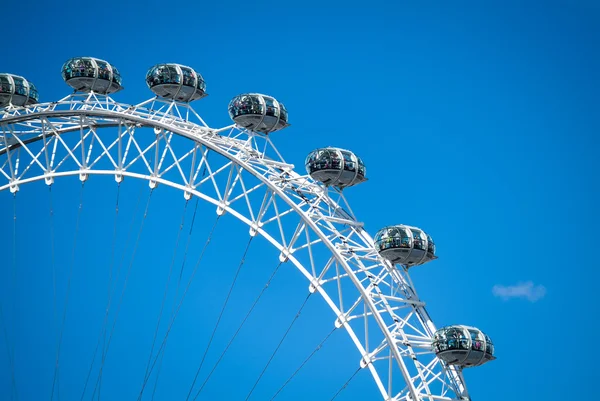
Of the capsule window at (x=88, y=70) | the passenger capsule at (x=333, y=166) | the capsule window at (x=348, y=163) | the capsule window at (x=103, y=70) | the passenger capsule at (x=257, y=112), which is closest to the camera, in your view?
the passenger capsule at (x=333, y=166)

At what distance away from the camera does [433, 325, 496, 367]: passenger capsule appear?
3222 cm

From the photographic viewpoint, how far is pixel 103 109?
121 ft

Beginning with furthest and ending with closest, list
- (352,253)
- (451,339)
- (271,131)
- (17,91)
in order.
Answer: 1. (17,91)
2. (271,131)
3. (352,253)
4. (451,339)

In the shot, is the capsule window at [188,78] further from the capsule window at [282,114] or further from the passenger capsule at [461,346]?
the passenger capsule at [461,346]

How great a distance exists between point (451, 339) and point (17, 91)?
18.1m

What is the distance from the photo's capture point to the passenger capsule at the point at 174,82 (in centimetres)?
3684

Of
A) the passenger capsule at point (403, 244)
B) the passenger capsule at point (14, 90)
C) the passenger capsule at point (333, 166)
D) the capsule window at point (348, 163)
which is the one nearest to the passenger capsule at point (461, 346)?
the passenger capsule at point (403, 244)

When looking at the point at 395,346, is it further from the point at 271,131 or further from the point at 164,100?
the point at 164,100

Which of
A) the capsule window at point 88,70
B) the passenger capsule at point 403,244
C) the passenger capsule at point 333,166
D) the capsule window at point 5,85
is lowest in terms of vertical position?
the passenger capsule at point 403,244

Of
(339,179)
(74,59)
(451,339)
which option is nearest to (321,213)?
(339,179)

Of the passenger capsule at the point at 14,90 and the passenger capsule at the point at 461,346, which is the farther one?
the passenger capsule at the point at 14,90

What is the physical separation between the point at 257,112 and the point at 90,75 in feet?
20.2

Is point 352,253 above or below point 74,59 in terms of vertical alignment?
below

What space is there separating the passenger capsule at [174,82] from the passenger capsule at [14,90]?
561 centimetres
